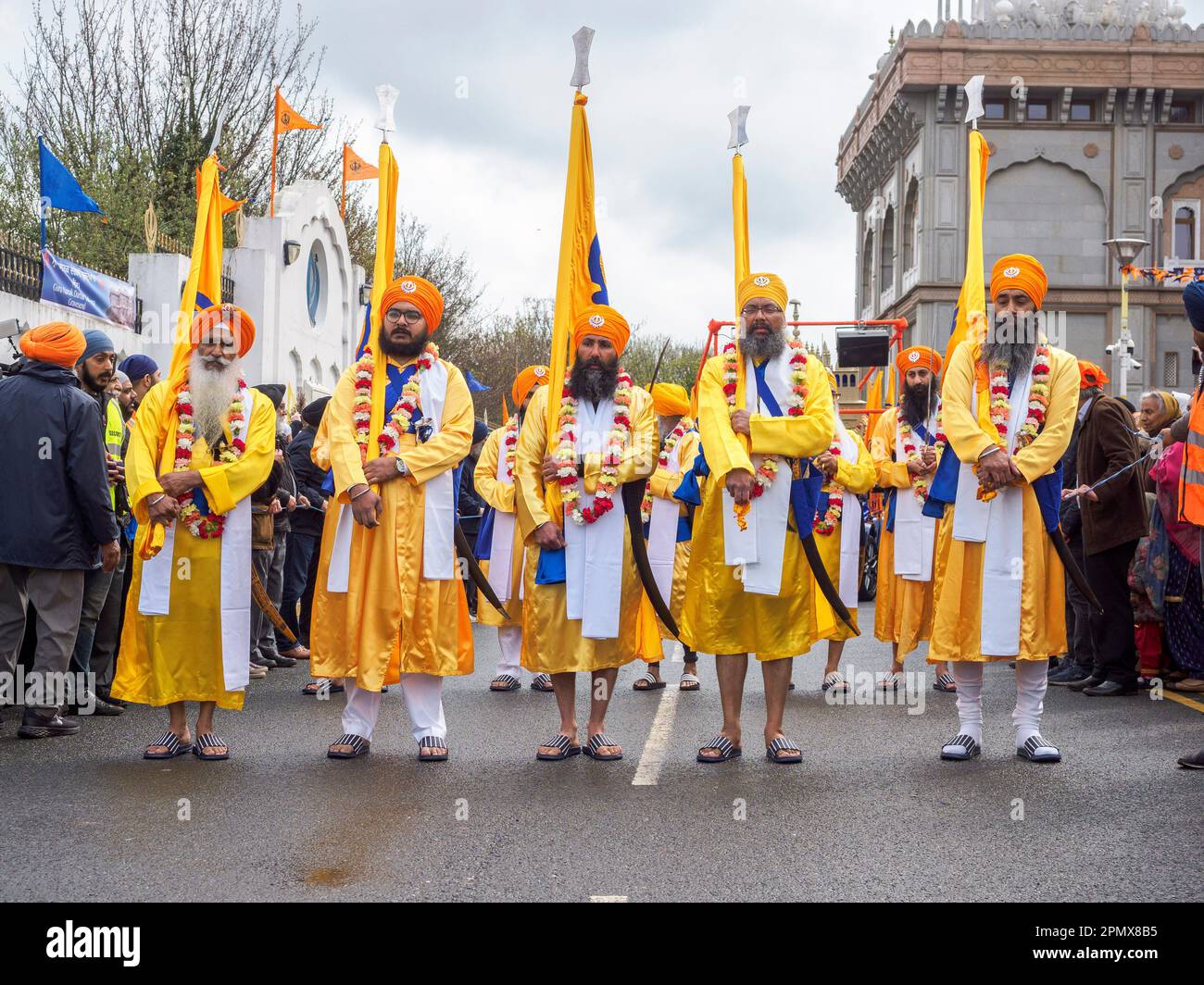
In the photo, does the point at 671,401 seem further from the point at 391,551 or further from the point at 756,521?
the point at 391,551

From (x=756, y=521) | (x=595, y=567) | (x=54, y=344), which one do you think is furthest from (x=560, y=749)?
(x=54, y=344)

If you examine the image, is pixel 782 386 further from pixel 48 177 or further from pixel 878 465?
pixel 48 177

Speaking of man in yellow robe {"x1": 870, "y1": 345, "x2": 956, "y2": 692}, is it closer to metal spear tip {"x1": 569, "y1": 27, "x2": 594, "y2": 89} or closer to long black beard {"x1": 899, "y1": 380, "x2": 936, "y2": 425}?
long black beard {"x1": 899, "y1": 380, "x2": 936, "y2": 425}

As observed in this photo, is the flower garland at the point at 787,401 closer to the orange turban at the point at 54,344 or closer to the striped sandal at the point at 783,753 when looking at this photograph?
the striped sandal at the point at 783,753

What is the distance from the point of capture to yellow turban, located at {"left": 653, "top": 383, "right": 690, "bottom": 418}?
37.1 ft

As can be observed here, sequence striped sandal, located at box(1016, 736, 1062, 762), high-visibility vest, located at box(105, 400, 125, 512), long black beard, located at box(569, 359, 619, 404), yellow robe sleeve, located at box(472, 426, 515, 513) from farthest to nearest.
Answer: yellow robe sleeve, located at box(472, 426, 515, 513) < high-visibility vest, located at box(105, 400, 125, 512) < long black beard, located at box(569, 359, 619, 404) < striped sandal, located at box(1016, 736, 1062, 762)

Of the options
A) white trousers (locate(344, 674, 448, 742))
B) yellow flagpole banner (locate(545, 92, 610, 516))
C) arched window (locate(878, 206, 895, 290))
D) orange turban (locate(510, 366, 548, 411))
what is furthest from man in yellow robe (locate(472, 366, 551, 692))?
arched window (locate(878, 206, 895, 290))

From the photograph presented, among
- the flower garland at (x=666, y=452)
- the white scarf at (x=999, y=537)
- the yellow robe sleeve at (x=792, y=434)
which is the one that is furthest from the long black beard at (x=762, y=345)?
the flower garland at (x=666, y=452)

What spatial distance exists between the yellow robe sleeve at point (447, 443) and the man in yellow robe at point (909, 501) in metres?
3.70

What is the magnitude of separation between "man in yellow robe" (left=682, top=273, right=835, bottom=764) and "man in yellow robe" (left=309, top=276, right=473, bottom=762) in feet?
4.25

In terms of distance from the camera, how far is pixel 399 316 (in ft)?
24.6

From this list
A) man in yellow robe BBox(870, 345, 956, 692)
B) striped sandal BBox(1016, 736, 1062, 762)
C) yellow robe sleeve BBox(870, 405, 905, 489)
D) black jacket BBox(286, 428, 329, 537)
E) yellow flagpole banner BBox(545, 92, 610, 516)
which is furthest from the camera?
black jacket BBox(286, 428, 329, 537)

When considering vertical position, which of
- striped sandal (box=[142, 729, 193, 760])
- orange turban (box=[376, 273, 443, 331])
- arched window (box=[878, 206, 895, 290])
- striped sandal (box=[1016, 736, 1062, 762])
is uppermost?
arched window (box=[878, 206, 895, 290])

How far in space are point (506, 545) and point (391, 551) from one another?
12.3 ft
